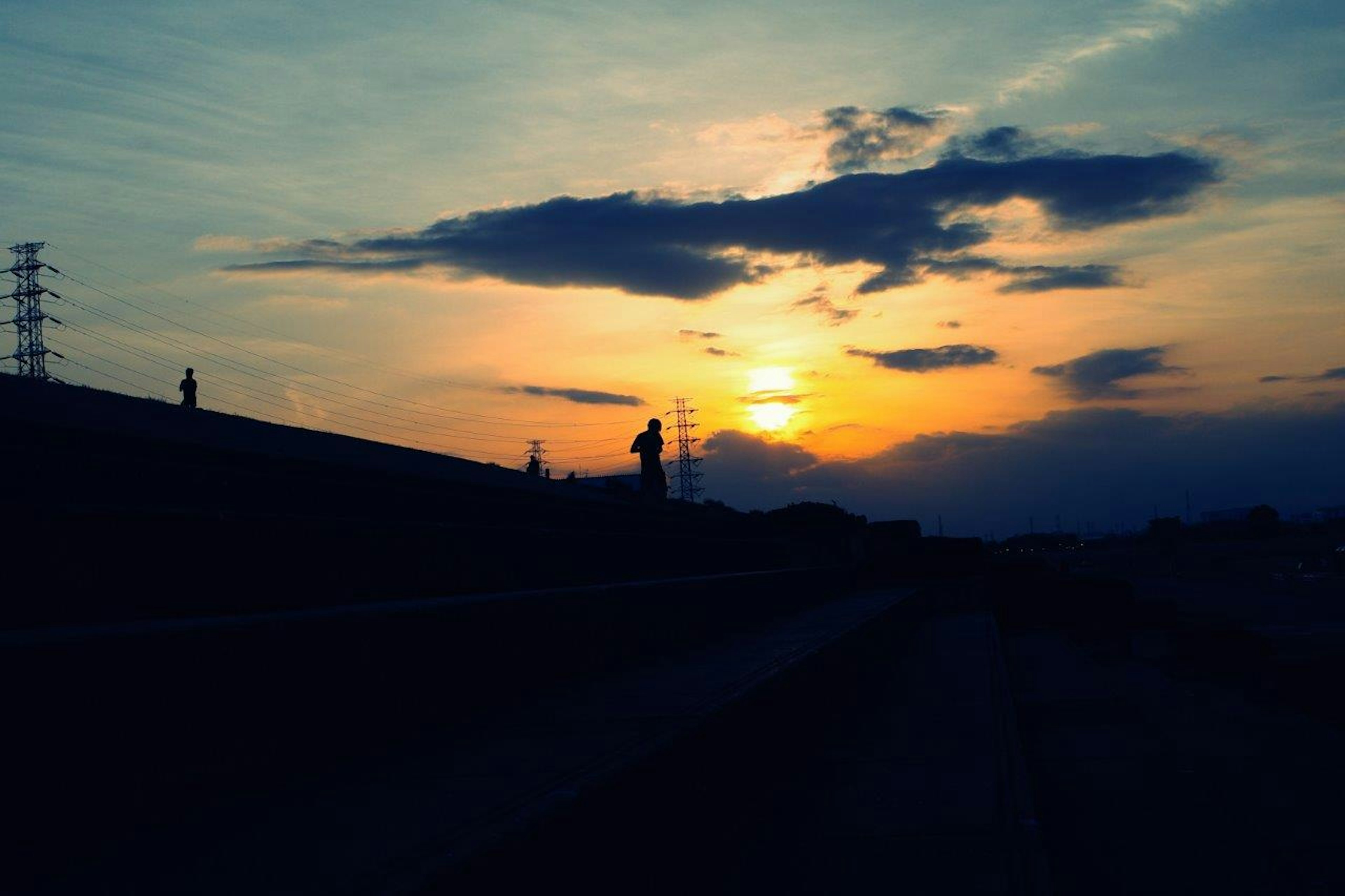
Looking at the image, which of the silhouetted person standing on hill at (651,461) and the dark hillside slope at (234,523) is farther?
the silhouetted person standing on hill at (651,461)

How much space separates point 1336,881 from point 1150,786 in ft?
11.8

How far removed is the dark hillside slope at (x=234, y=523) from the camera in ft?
24.8

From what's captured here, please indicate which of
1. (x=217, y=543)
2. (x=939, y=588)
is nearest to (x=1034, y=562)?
(x=939, y=588)

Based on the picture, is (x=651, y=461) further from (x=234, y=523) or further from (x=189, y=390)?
(x=234, y=523)

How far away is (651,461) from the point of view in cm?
2900

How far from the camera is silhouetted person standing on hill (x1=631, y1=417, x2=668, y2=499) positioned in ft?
91.1

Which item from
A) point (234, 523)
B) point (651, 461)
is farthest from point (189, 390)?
point (234, 523)

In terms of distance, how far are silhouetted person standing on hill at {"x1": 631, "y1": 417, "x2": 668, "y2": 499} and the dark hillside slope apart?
664 centimetres

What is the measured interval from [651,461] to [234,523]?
2053cm

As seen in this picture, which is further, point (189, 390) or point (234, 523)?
point (189, 390)

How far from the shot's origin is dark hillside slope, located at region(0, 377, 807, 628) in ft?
24.8

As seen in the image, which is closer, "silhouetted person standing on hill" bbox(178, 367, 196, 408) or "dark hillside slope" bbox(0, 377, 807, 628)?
"dark hillside slope" bbox(0, 377, 807, 628)

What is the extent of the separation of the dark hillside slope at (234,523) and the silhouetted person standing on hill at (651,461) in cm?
664

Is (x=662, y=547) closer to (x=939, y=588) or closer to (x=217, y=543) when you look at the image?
(x=217, y=543)
